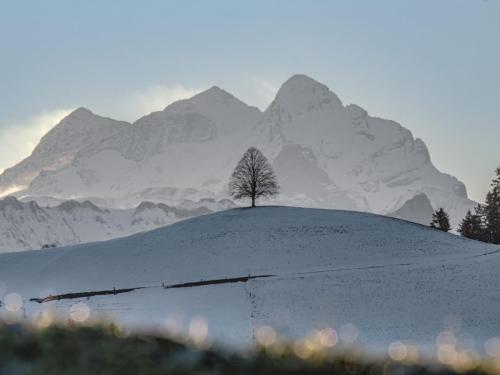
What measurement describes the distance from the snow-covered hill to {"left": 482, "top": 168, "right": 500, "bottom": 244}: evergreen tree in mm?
19965

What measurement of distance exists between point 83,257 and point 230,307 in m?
37.6

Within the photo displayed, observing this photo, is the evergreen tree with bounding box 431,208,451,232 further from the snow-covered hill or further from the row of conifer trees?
the snow-covered hill

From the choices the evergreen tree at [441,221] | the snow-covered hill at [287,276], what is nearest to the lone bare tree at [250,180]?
the snow-covered hill at [287,276]

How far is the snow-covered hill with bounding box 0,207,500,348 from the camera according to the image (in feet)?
162

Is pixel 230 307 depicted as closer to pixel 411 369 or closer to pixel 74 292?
pixel 74 292

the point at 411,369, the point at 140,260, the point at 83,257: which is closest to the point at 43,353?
the point at 411,369

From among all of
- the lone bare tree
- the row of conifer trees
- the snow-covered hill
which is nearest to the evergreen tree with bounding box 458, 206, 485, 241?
the row of conifer trees

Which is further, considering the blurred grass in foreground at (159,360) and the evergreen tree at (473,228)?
the evergreen tree at (473,228)

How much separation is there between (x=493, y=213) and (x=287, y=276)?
55.9 metres

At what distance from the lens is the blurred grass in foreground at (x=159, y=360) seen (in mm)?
5289

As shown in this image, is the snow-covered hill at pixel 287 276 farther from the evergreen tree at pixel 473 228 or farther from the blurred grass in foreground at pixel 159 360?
the blurred grass in foreground at pixel 159 360

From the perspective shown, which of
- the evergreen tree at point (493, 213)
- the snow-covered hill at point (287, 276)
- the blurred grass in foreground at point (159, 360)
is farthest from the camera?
the evergreen tree at point (493, 213)

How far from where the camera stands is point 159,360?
5855 mm

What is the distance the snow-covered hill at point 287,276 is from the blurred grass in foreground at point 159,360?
1060 inches
